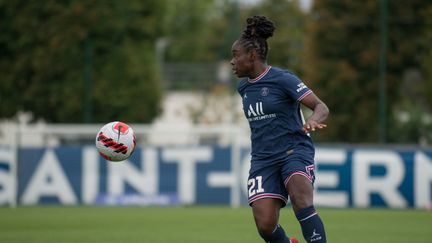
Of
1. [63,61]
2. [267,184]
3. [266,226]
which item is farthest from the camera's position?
[63,61]

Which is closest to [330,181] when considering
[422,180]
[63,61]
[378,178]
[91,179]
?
[378,178]

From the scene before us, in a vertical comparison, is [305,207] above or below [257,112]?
below

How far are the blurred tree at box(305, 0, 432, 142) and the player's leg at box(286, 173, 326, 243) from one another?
49.5ft

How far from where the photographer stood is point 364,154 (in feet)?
62.2

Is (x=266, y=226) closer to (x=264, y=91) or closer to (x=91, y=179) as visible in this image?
(x=264, y=91)

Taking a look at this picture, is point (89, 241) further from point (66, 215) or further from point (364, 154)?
point (364, 154)

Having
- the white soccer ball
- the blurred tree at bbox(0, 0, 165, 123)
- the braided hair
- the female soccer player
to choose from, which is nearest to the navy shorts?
the female soccer player

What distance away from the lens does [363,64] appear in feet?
77.8

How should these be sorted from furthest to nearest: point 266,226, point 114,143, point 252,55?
point 114,143, point 252,55, point 266,226

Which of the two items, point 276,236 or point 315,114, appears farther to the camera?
point 276,236

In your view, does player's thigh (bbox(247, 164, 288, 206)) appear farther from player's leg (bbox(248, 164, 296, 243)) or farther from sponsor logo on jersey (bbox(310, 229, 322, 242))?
sponsor logo on jersey (bbox(310, 229, 322, 242))

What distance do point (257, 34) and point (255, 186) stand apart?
60.3 inches

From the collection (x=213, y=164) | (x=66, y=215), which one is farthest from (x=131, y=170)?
(x=66, y=215)

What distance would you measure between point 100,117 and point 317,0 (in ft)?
24.6
